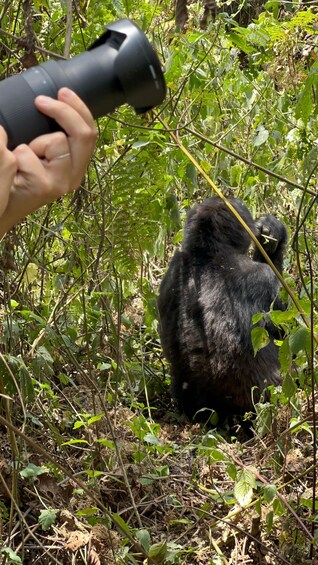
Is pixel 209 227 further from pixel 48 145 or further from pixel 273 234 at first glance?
pixel 48 145

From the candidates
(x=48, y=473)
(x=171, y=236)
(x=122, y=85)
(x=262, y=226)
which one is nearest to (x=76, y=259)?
(x=48, y=473)

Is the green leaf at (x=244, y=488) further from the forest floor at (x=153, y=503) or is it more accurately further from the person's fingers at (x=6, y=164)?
the person's fingers at (x=6, y=164)

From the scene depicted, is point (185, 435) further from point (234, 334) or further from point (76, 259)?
point (76, 259)

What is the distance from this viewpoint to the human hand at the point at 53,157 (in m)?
1.18

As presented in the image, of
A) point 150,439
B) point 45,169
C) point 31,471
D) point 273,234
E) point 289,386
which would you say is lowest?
point 273,234

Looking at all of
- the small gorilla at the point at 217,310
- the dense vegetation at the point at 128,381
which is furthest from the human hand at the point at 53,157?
the small gorilla at the point at 217,310

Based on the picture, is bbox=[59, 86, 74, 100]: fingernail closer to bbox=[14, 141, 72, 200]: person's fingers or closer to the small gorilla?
bbox=[14, 141, 72, 200]: person's fingers

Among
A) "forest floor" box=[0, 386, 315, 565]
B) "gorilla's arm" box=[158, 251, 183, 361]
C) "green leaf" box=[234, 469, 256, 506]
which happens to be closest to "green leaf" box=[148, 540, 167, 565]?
"forest floor" box=[0, 386, 315, 565]

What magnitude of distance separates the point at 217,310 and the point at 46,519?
207cm

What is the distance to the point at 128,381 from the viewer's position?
3.90 m

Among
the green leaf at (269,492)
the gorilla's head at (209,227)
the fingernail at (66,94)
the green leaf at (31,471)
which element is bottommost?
the gorilla's head at (209,227)

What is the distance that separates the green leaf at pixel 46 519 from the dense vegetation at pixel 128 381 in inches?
0.5

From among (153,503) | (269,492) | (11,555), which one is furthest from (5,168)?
(153,503)

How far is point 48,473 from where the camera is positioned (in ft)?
11.1
